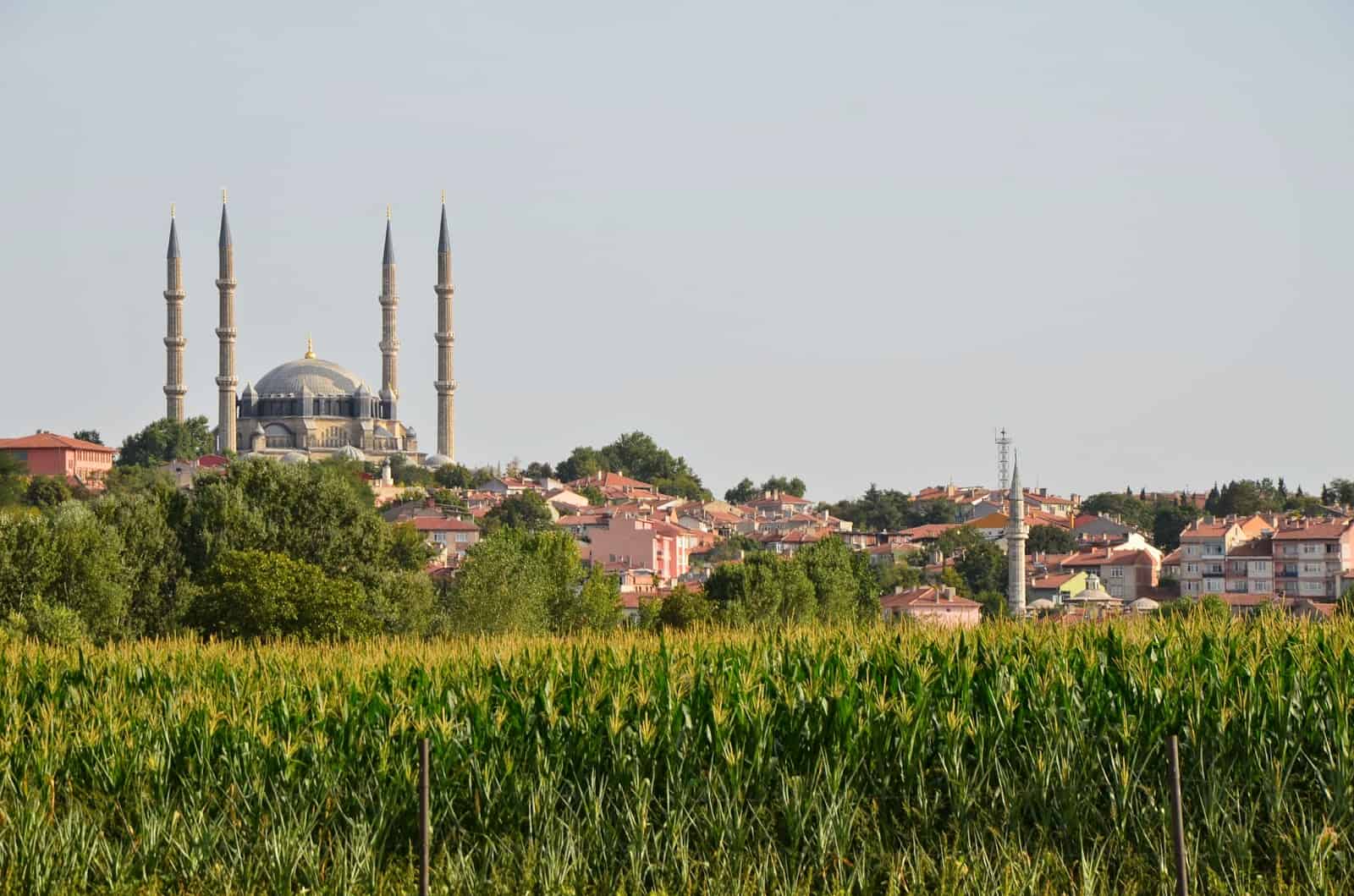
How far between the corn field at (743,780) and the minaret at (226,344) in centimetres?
9889

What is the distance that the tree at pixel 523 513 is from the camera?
87.2 metres

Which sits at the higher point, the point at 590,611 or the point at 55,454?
the point at 55,454

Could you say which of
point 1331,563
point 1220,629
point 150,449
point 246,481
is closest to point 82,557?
point 246,481

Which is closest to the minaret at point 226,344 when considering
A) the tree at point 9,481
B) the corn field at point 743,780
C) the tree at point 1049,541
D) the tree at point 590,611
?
the tree at point 9,481

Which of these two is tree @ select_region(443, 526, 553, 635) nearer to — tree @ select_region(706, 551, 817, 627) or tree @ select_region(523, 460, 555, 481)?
tree @ select_region(706, 551, 817, 627)

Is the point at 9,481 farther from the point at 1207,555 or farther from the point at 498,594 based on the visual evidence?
the point at 1207,555

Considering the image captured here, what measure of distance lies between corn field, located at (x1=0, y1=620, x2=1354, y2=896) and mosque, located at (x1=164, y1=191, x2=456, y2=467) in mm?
99649

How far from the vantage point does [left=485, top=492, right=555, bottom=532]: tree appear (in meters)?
87.2

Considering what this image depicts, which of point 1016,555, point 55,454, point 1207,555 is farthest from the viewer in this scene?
point 55,454

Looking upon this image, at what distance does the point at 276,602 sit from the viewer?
29.4m

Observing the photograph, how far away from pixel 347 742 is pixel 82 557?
67.6 ft

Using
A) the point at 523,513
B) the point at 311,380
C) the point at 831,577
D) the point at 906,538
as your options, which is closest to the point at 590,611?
the point at 831,577

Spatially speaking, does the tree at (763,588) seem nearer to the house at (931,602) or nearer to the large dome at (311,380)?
the house at (931,602)

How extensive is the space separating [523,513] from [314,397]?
37.9m
